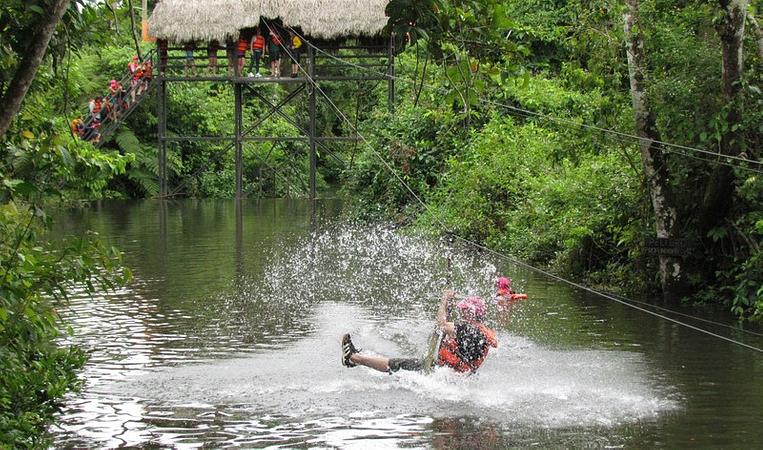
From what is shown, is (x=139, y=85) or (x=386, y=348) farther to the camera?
(x=139, y=85)

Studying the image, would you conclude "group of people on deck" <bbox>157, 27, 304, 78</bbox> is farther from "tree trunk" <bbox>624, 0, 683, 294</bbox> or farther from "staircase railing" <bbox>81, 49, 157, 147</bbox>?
"tree trunk" <bbox>624, 0, 683, 294</bbox>

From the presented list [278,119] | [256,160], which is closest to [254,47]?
[256,160]

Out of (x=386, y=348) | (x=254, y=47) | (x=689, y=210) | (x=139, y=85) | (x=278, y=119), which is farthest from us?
(x=278, y=119)

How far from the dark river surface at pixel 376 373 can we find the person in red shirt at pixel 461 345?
0.16 m

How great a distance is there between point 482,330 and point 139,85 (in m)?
25.3

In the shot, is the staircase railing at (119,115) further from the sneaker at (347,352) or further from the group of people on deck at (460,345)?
the group of people on deck at (460,345)

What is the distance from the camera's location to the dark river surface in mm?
9047

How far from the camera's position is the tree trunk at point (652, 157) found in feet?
48.9

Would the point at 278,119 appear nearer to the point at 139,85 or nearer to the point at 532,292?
the point at 139,85

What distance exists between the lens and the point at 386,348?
12594 mm

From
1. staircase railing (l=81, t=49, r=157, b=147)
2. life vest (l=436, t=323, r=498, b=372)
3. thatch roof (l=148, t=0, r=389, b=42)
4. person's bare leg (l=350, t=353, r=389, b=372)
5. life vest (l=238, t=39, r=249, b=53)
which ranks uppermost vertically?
thatch roof (l=148, t=0, r=389, b=42)

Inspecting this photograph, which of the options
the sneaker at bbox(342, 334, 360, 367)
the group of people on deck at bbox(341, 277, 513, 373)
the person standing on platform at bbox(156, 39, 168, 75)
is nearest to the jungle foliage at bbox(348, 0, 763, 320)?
the group of people on deck at bbox(341, 277, 513, 373)

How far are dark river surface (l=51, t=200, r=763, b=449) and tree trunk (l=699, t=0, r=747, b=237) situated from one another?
1766 mm

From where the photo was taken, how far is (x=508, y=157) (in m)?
21.8
